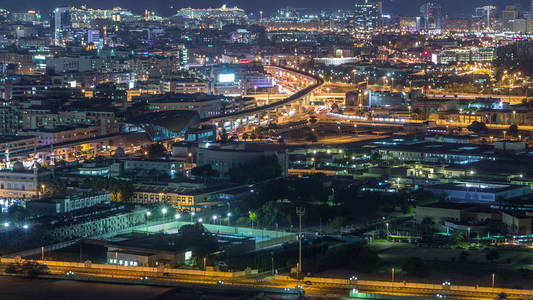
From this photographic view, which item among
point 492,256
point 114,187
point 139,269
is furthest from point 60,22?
point 139,269

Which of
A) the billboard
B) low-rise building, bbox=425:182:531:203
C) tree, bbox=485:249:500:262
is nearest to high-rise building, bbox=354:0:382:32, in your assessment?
the billboard

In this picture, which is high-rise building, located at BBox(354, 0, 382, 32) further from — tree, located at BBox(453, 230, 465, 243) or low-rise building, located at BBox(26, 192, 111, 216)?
tree, located at BBox(453, 230, 465, 243)

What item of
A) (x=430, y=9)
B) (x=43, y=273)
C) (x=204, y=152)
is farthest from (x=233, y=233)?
(x=430, y=9)

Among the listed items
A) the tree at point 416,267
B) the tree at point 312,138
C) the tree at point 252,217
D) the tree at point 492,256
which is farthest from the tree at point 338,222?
the tree at point 312,138

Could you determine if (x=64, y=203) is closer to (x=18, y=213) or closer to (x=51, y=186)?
(x=18, y=213)

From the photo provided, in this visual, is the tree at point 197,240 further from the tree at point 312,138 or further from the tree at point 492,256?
the tree at point 312,138
